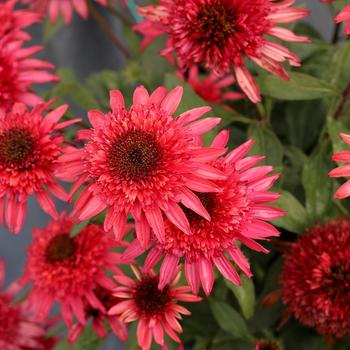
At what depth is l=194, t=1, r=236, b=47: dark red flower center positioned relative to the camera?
0.52m

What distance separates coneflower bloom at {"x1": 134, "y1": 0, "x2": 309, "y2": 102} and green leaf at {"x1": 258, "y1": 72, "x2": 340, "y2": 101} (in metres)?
0.04

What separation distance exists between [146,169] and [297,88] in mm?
246

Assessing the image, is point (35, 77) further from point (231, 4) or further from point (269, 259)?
point (269, 259)

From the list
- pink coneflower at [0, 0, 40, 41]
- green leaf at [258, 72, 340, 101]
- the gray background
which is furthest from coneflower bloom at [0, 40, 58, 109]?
the gray background

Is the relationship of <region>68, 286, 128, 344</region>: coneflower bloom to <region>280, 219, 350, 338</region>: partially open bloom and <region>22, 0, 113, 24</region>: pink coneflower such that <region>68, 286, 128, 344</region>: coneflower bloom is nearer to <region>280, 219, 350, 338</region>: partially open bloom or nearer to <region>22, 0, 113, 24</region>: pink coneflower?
<region>280, 219, 350, 338</region>: partially open bloom

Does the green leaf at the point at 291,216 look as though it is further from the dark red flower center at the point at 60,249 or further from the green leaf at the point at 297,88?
the dark red flower center at the point at 60,249

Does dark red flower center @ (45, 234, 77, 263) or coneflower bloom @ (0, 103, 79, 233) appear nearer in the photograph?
coneflower bloom @ (0, 103, 79, 233)

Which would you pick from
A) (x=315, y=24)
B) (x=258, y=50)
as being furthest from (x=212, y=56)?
(x=315, y=24)

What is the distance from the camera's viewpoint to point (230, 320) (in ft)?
1.99

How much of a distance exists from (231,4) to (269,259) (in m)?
0.35

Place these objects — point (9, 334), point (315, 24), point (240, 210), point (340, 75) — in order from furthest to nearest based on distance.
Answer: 1. point (315, 24)
2. point (9, 334)
3. point (340, 75)
4. point (240, 210)

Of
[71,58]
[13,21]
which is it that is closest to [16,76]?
[13,21]

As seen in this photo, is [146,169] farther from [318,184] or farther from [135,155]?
[318,184]

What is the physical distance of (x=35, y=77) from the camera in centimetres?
66
